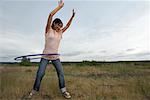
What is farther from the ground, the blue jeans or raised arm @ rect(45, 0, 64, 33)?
raised arm @ rect(45, 0, 64, 33)

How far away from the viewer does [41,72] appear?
677 cm

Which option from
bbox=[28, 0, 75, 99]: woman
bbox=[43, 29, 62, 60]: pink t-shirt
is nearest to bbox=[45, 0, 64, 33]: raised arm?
bbox=[28, 0, 75, 99]: woman

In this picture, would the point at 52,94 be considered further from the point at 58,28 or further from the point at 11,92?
the point at 58,28

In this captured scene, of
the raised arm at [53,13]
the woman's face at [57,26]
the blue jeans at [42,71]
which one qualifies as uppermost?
the raised arm at [53,13]

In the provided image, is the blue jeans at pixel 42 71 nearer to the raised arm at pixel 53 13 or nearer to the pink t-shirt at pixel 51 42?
the pink t-shirt at pixel 51 42

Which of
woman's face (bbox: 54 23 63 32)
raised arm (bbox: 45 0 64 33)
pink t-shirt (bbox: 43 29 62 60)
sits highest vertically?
raised arm (bbox: 45 0 64 33)


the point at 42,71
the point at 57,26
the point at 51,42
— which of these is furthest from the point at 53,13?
the point at 42,71

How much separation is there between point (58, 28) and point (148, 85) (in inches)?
127

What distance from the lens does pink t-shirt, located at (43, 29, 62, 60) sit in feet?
22.0

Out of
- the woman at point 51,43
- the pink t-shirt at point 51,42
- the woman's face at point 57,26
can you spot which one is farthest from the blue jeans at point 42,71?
the woman's face at point 57,26

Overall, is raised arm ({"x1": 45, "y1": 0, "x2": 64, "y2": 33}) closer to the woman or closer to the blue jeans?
the woman

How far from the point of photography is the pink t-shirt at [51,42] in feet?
22.0

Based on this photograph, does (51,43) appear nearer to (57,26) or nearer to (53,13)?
(57,26)

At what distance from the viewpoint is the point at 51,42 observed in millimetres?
6723
